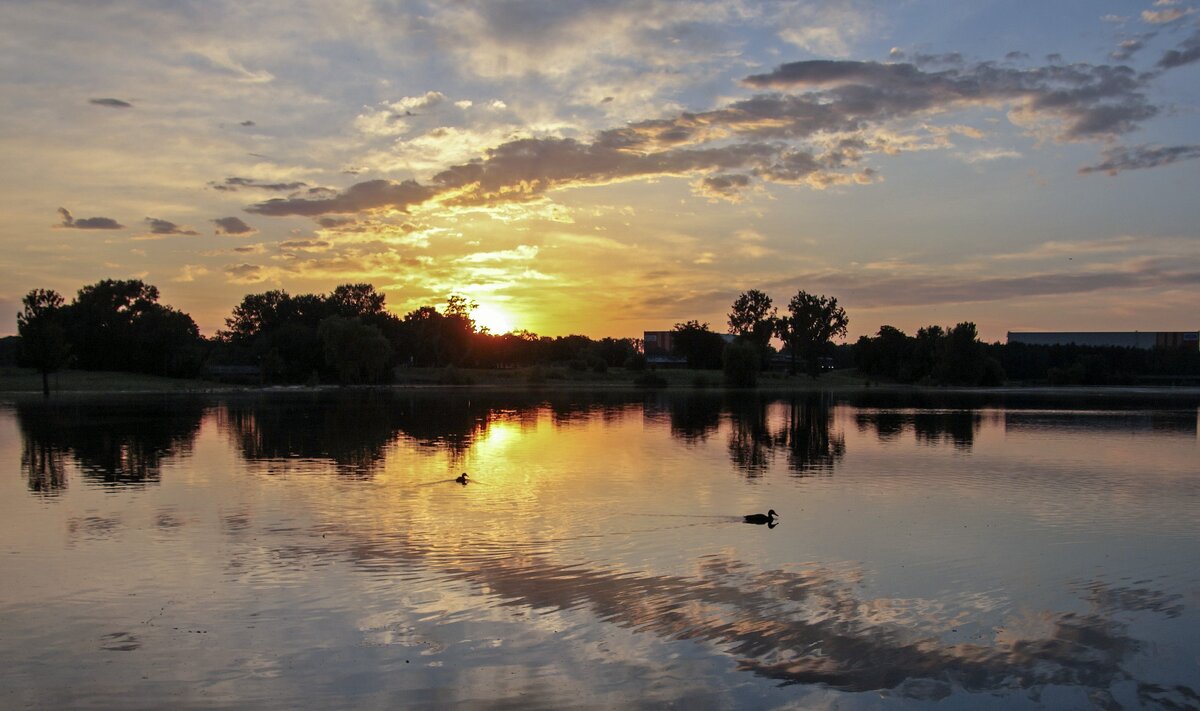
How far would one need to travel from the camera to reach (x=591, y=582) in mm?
16797

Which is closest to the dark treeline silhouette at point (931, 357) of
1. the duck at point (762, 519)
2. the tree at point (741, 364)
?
the tree at point (741, 364)

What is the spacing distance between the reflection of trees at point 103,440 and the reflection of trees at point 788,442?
23.6 m

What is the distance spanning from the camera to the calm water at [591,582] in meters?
11.7

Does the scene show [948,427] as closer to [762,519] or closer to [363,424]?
[363,424]

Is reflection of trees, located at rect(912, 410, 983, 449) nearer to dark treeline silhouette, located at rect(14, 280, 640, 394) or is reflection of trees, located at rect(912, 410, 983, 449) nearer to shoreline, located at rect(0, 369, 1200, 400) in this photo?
shoreline, located at rect(0, 369, 1200, 400)

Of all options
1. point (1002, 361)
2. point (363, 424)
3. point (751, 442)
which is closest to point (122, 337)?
point (363, 424)

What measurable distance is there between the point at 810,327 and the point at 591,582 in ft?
605

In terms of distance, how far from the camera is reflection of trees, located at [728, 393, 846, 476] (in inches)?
1451

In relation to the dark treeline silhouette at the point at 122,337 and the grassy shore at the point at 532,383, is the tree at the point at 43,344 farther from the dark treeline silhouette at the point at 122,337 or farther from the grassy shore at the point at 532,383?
the dark treeline silhouette at the point at 122,337

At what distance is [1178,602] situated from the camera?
15.8 metres

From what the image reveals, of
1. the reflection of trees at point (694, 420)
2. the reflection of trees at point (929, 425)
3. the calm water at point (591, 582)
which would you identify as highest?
the reflection of trees at point (694, 420)

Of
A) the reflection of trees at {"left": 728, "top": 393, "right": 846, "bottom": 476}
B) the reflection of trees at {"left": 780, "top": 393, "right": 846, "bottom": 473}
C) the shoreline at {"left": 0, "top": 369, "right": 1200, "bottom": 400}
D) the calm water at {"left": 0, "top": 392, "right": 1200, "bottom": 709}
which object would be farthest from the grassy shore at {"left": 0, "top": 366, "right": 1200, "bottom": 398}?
the calm water at {"left": 0, "top": 392, "right": 1200, "bottom": 709}

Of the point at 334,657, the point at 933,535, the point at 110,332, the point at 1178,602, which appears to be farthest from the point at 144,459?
the point at 110,332

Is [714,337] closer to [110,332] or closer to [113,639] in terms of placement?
[110,332]
